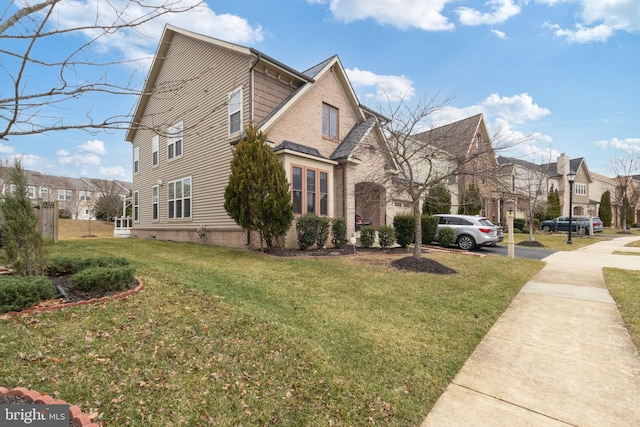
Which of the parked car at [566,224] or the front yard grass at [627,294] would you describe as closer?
the front yard grass at [627,294]

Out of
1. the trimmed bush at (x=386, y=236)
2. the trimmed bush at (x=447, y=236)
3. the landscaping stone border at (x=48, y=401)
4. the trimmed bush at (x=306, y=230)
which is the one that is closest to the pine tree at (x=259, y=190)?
the trimmed bush at (x=306, y=230)

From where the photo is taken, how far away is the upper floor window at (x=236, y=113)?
488 inches

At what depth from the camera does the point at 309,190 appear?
12312 millimetres

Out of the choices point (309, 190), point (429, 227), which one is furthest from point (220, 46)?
point (429, 227)

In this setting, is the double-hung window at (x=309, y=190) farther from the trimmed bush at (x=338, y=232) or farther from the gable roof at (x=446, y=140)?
the gable roof at (x=446, y=140)

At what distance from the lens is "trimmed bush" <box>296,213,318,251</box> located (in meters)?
11.0

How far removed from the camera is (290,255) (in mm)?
10047

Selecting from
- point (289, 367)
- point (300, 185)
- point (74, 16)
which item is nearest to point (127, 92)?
point (74, 16)

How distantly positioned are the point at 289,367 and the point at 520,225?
3123 cm

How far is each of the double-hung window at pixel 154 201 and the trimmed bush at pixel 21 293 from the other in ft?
47.6

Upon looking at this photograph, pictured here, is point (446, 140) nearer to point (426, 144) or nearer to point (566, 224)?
point (426, 144)

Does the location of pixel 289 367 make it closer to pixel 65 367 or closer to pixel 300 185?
pixel 65 367

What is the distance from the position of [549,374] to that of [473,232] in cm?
1215

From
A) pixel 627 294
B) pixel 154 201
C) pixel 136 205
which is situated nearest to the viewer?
pixel 627 294
